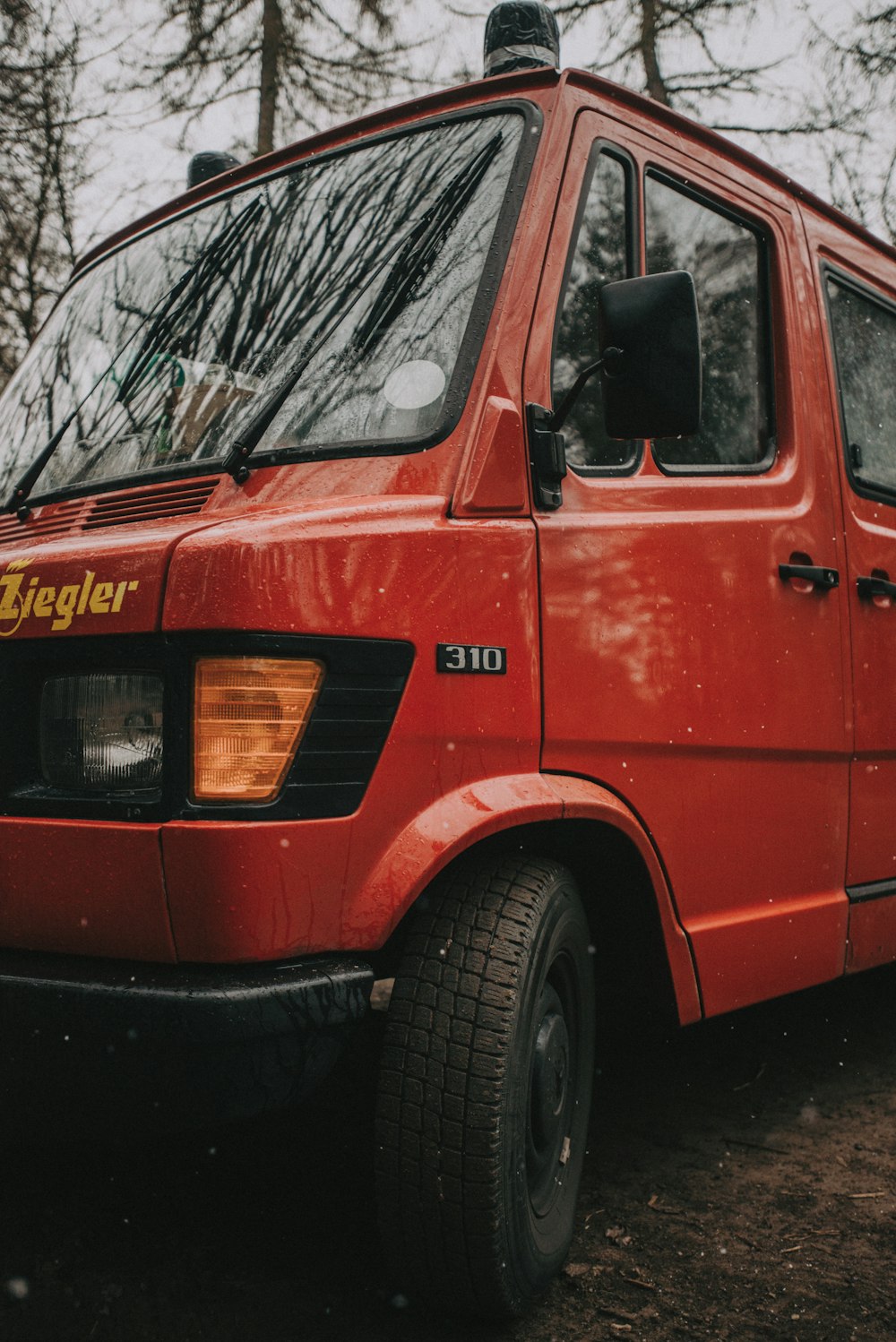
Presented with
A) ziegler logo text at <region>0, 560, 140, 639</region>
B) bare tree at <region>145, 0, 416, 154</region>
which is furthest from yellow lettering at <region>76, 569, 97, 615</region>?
bare tree at <region>145, 0, 416, 154</region>

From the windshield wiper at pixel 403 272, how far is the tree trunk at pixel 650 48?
312 inches

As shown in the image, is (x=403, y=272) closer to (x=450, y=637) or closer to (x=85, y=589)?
(x=450, y=637)

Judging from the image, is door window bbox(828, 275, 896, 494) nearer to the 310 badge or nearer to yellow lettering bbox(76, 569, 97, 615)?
the 310 badge

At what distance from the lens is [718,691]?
9.05ft

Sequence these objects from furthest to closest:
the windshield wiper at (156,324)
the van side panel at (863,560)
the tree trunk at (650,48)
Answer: the tree trunk at (650,48), the van side panel at (863,560), the windshield wiper at (156,324)

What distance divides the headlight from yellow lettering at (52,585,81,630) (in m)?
0.09

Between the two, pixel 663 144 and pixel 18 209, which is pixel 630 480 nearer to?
pixel 663 144

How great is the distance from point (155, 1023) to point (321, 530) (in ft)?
2.67

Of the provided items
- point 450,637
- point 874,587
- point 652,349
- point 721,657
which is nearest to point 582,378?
point 652,349

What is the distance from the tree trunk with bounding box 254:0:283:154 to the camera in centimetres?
938

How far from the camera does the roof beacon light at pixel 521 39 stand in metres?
2.80

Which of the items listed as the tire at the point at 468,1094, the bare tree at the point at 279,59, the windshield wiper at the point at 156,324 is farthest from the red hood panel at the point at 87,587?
the bare tree at the point at 279,59

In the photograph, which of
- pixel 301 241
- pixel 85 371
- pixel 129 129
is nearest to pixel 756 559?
pixel 301 241

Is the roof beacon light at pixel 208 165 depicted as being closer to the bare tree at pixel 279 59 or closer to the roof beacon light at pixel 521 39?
the roof beacon light at pixel 521 39
